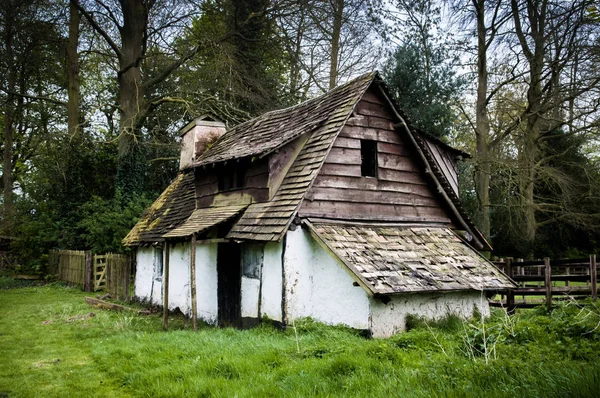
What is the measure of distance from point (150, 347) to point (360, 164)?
673 centimetres

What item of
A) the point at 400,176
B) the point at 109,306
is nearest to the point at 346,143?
the point at 400,176

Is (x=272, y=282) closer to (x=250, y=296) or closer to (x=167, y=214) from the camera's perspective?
(x=250, y=296)

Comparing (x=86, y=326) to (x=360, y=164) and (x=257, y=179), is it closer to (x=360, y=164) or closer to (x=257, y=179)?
(x=257, y=179)

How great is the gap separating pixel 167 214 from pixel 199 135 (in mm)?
3182

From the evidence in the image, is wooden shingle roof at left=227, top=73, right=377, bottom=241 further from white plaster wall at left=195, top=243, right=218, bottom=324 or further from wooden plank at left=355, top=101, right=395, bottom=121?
white plaster wall at left=195, top=243, right=218, bottom=324

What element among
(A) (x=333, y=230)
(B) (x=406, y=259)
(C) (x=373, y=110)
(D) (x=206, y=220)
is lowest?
(B) (x=406, y=259)

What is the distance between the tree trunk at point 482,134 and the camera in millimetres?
23109

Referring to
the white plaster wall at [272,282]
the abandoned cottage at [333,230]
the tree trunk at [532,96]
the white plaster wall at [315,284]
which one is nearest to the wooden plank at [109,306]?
the abandoned cottage at [333,230]

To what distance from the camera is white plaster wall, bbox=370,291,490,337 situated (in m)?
10.0

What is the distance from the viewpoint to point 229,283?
13.4m

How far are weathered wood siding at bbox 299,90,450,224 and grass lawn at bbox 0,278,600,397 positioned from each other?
3146mm

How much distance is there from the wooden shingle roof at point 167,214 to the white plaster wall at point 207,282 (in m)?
2.13

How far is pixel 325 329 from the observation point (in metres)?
10.2

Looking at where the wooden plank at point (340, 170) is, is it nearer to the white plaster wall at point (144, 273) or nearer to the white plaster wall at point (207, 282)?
the white plaster wall at point (207, 282)
